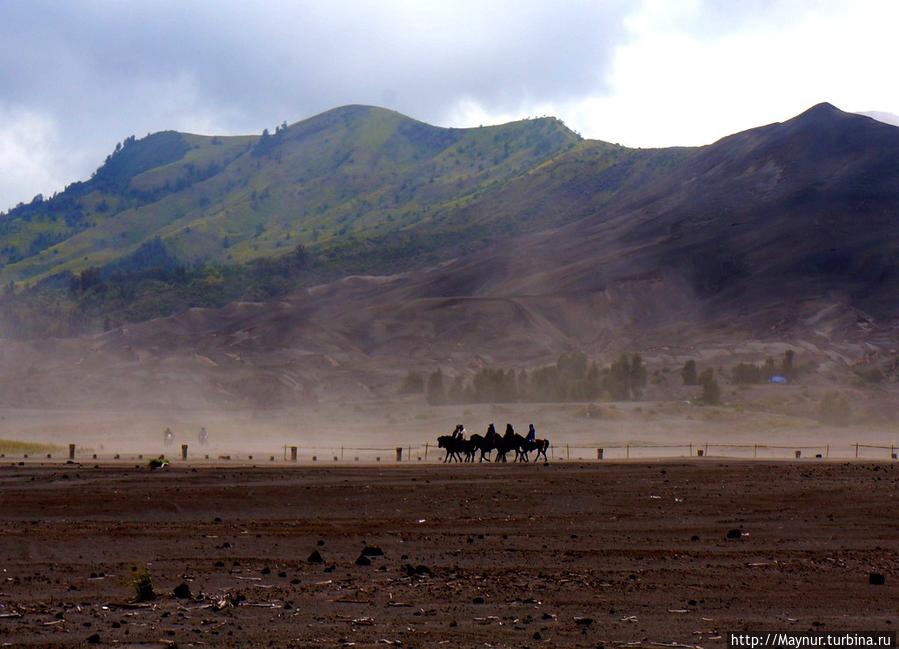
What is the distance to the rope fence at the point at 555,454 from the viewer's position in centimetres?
4762

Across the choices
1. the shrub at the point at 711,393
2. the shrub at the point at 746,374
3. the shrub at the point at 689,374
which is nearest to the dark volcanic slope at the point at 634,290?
the shrub at the point at 746,374

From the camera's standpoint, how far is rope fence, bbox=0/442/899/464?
47.6m

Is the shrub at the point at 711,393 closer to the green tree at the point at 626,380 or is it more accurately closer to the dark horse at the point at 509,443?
the green tree at the point at 626,380

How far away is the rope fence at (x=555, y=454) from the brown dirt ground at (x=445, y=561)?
52.8 ft

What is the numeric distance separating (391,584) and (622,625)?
3.33m

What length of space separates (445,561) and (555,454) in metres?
37.3

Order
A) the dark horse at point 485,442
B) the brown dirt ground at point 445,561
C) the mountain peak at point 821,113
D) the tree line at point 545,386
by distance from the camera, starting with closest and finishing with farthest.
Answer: the brown dirt ground at point 445,561 → the dark horse at point 485,442 → the tree line at point 545,386 → the mountain peak at point 821,113

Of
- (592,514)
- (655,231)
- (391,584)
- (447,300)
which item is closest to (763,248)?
(655,231)

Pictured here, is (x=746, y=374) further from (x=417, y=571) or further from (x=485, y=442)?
(x=417, y=571)

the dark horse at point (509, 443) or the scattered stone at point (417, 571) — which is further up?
the dark horse at point (509, 443)

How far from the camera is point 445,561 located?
17484mm

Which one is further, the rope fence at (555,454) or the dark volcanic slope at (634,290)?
the dark volcanic slope at (634,290)

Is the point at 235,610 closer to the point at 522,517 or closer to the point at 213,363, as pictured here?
the point at 522,517

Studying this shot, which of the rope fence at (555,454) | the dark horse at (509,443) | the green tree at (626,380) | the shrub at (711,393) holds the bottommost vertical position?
the rope fence at (555,454)
